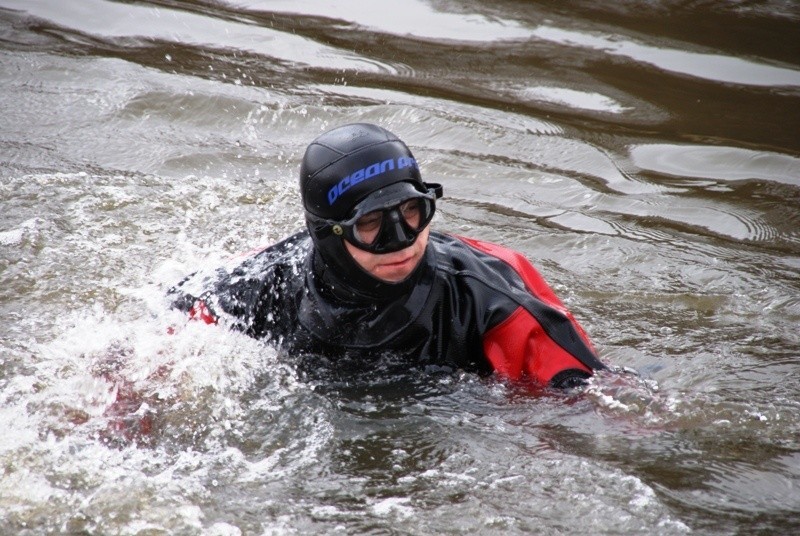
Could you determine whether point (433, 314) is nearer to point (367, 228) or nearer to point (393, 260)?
point (393, 260)

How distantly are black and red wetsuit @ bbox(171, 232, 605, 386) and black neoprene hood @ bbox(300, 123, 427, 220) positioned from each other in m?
0.35

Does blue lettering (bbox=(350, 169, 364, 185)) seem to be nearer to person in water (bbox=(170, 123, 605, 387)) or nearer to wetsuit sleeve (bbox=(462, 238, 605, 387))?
person in water (bbox=(170, 123, 605, 387))

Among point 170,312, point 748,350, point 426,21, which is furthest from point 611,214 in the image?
point 426,21

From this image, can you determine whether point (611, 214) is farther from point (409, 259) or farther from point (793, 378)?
point (409, 259)

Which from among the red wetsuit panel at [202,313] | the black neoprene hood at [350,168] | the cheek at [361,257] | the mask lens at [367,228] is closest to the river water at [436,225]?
the red wetsuit panel at [202,313]

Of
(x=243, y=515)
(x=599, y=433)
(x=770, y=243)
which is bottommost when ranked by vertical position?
(x=243, y=515)

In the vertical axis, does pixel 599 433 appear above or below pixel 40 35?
below

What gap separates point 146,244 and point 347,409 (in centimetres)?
246

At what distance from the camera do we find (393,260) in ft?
13.3

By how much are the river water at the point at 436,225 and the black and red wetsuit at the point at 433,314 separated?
0.41 ft

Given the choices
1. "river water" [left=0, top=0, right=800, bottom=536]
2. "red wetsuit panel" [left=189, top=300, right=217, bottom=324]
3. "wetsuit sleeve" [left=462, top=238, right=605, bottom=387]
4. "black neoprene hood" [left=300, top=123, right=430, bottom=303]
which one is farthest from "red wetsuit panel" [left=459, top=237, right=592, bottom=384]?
"red wetsuit panel" [left=189, top=300, right=217, bottom=324]

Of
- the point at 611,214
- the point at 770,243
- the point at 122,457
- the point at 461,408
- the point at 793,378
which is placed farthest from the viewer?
the point at 611,214

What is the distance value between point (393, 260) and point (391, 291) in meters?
0.20

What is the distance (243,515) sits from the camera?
3.61m
